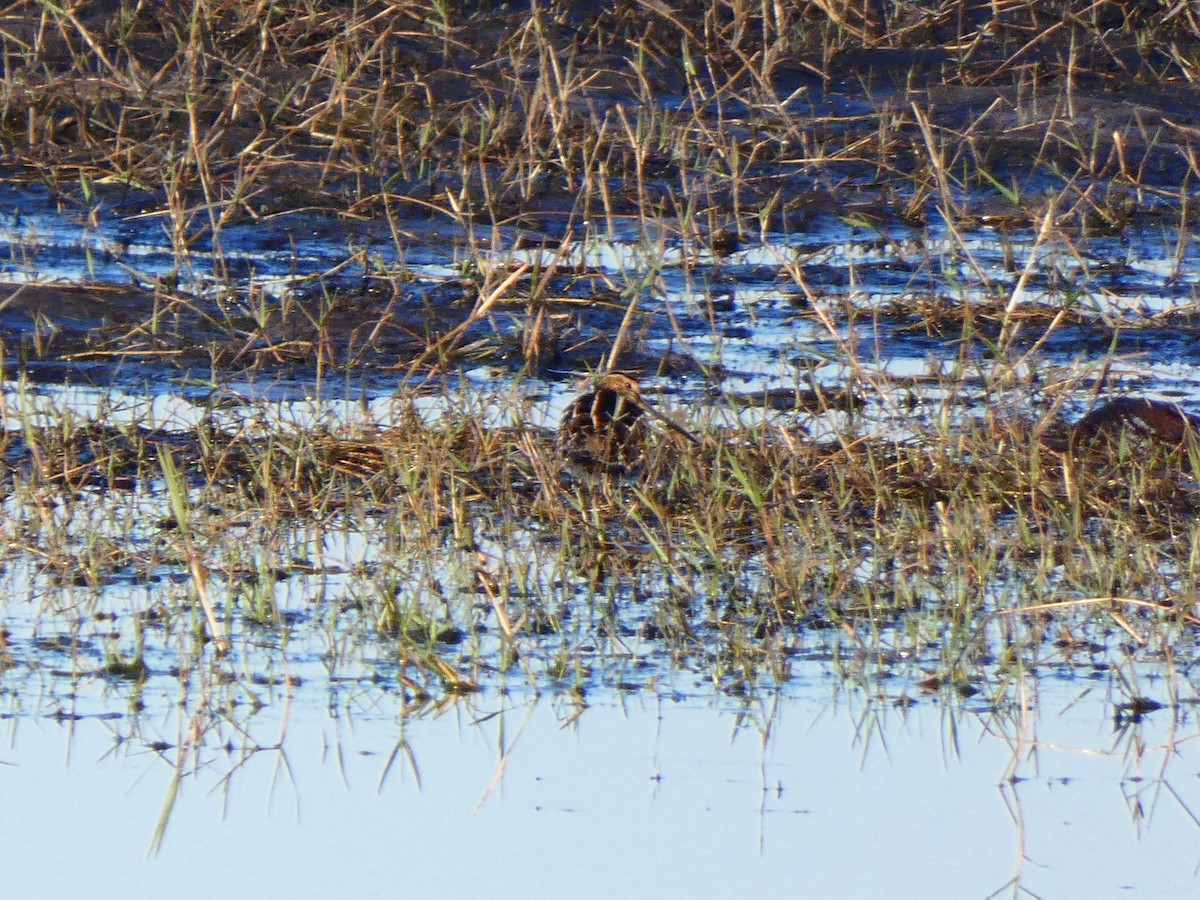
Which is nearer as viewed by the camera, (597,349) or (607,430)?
(607,430)

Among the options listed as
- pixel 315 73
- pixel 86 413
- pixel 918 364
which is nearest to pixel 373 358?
pixel 86 413

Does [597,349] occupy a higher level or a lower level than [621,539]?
higher

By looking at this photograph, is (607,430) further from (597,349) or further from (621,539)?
(597,349)

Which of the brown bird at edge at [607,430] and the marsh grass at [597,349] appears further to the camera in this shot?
the brown bird at edge at [607,430]

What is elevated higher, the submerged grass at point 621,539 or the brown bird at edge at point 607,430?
the brown bird at edge at point 607,430

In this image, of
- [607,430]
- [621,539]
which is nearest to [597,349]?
[607,430]

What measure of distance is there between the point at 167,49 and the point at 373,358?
3.56 metres

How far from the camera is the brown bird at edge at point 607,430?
199 inches

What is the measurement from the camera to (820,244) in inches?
299

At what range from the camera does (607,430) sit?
5.07 meters

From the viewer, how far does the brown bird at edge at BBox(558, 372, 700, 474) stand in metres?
5.04

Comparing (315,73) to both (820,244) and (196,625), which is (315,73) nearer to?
(820,244)

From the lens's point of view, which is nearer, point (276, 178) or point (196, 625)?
point (196, 625)

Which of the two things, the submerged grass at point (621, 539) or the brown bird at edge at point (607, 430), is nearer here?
the submerged grass at point (621, 539)
